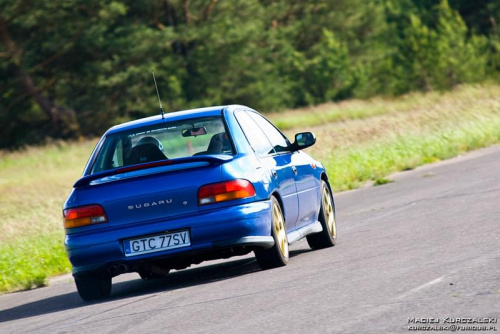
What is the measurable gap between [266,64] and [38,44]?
17.4 meters

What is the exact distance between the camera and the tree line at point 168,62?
59.6 m

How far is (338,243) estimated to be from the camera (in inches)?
460

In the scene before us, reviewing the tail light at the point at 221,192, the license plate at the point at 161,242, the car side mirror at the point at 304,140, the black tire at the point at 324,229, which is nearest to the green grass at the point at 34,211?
the black tire at the point at 324,229

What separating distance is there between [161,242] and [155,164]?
2.16ft

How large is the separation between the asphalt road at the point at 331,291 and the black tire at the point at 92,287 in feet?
0.43

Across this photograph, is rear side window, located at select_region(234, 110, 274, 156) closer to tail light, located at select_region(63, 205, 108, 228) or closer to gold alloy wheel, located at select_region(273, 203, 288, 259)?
gold alloy wheel, located at select_region(273, 203, 288, 259)

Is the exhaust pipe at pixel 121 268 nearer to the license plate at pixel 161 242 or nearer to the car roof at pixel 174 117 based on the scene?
the license plate at pixel 161 242

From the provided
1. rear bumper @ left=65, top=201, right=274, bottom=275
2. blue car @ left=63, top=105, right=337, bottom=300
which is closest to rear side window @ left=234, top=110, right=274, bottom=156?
blue car @ left=63, top=105, right=337, bottom=300

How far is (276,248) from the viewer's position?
962 cm

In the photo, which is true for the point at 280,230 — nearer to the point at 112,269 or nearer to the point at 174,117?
the point at 174,117

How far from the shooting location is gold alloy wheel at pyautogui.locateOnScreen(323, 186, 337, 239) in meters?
11.5

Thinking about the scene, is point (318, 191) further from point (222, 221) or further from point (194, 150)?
point (222, 221)

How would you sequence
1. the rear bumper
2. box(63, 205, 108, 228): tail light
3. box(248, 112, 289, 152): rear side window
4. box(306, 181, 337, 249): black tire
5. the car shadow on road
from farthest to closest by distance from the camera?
box(306, 181, 337, 249): black tire, box(248, 112, 289, 152): rear side window, the car shadow on road, box(63, 205, 108, 228): tail light, the rear bumper

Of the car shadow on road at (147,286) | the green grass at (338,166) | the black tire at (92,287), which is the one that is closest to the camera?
the car shadow on road at (147,286)
